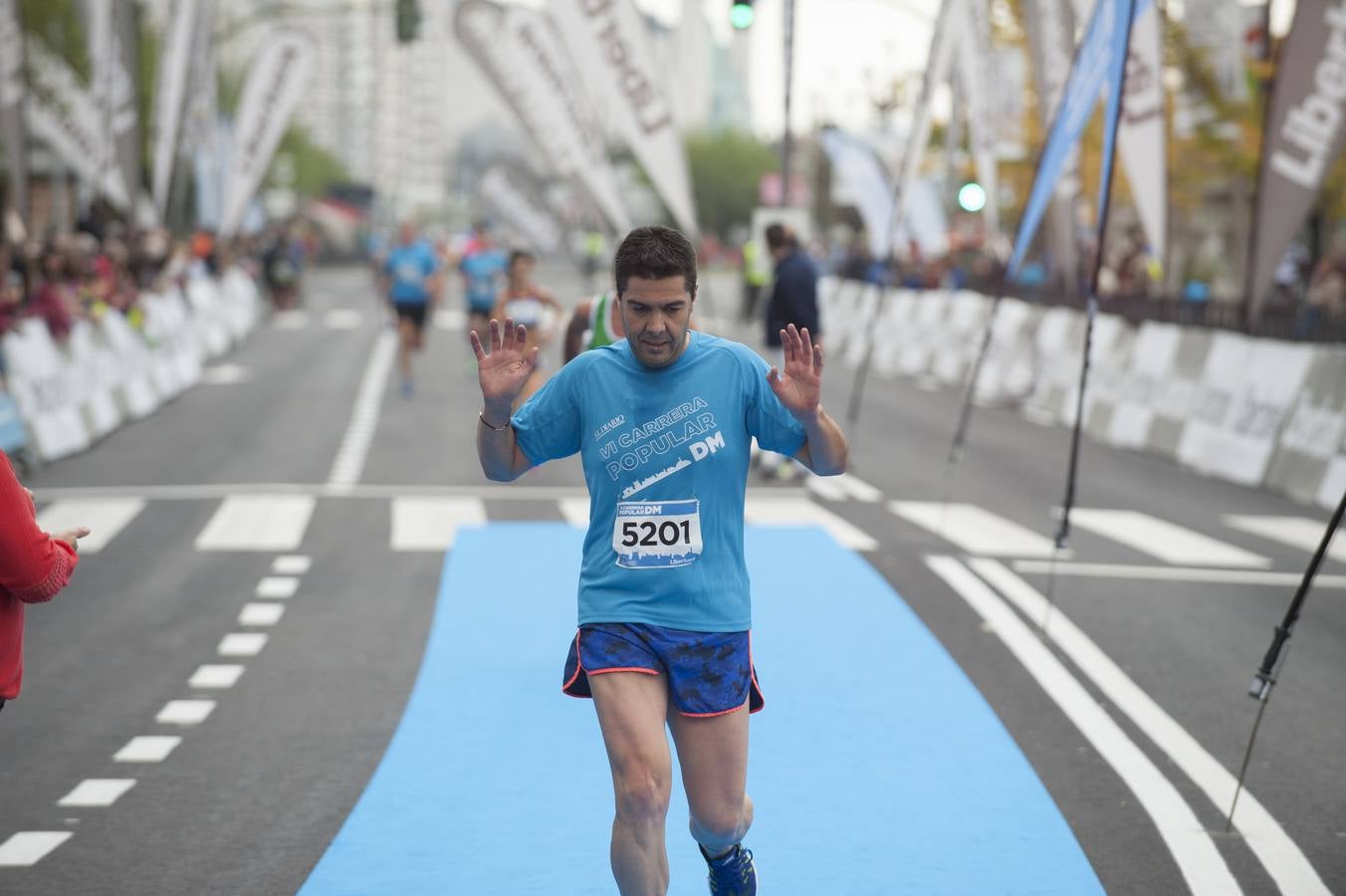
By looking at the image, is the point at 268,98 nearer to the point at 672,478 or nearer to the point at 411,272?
the point at 411,272

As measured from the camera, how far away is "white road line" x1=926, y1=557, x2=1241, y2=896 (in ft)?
20.0

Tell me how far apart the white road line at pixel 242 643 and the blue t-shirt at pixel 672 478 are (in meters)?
4.88

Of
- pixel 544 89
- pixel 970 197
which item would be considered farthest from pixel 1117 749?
pixel 544 89

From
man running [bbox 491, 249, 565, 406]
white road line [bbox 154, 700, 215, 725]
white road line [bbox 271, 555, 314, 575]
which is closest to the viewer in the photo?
white road line [bbox 154, 700, 215, 725]

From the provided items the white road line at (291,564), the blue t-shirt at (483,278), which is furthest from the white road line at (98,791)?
the blue t-shirt at (483,278)

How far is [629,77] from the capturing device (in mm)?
20984

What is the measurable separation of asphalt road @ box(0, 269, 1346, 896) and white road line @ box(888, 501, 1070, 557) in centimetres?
5

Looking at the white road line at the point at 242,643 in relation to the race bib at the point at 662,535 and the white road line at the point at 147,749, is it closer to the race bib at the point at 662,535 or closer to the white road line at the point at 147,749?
the white road line at the point at 147,749

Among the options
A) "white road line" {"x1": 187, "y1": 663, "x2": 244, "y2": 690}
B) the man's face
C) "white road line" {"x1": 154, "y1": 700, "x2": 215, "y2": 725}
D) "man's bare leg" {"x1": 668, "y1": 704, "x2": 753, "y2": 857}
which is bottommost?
→ "white road line" {"x1": 187, "y1": 663, "x2": 244, "y2": 690}

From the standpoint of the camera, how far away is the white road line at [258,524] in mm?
12742

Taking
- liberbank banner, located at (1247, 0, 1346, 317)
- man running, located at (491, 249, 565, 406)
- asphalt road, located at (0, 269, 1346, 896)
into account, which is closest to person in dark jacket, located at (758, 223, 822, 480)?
asphalt road, located at (0, 269, 1346, 896)

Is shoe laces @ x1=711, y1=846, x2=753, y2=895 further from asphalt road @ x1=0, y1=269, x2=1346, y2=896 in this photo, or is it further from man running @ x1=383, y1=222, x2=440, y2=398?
man running @ x1=383, y1=222, x2=440, y2=398

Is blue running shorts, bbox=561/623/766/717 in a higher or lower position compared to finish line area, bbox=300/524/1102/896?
higher

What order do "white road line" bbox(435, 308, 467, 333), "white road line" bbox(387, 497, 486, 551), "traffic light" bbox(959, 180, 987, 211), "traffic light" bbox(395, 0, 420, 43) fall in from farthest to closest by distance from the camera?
"white road line" bbox(435, 308, 467, 333) < "traffic light" bbox(395, 0, 420, 43) < "traffic light" bbox(959, 180, 987, 211) < "white road line" bbox(387, 497, 486, 551)
